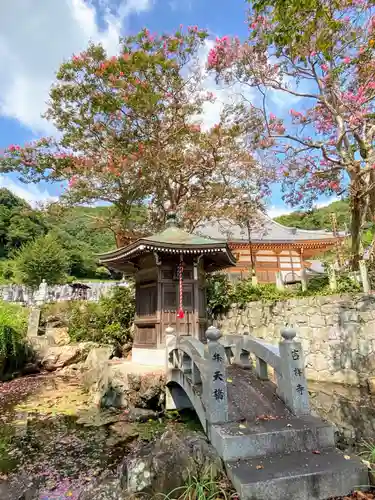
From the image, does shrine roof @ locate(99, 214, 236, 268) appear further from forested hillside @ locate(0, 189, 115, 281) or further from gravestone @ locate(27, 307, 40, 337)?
forested hillside @ locate(0, 189, 115, 281)

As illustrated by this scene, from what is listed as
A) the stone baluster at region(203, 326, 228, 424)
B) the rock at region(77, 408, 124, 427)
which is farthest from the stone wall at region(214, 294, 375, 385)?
the rock at region(77, 408, 124, 427)

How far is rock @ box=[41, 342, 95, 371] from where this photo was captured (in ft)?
47.1

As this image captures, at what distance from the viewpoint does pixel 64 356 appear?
14.6 meters

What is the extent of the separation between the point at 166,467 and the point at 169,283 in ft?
23.4

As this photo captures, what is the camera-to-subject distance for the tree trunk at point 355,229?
10945mm

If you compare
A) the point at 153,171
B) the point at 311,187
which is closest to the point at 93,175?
the point at 153,171

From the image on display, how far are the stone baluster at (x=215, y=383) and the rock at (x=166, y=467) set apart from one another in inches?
20.9

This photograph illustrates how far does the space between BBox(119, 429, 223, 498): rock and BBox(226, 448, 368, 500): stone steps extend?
31 cm

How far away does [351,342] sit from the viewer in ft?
33.8

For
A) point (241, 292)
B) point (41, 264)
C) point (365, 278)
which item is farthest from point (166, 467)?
point (41, 264)

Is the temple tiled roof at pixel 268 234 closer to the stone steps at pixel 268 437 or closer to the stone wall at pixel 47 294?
the stone wall at pixel 47 294

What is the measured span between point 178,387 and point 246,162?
9.62 m

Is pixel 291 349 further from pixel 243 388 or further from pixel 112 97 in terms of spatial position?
pixel 112 97

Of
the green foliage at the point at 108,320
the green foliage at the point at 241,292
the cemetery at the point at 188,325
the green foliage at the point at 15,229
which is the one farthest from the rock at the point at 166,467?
the green foliage at the point at 15,229
